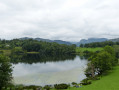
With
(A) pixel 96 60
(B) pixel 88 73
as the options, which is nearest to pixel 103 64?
(A) pixel 96 60

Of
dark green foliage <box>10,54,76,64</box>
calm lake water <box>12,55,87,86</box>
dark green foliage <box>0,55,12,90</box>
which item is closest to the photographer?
dark green foliage <box>0,55,12,90</box>

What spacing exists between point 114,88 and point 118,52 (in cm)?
9337

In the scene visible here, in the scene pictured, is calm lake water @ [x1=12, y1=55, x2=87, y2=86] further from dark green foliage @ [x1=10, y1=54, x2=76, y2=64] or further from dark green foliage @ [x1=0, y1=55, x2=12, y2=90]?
dark green foliage @ [x1=10, y1=54, x2=76, y2=64]

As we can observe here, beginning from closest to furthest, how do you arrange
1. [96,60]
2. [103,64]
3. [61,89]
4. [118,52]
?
[61,89] < [103,64] < [96,60] < [118,52]

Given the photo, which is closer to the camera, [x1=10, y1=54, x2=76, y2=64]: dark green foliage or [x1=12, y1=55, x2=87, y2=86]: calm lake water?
[x1=12, y1=55, x2=87, y2=86]: calm lake water

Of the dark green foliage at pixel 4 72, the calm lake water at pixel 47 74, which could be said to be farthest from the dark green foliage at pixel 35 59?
the dark green foliage at pixel 4 72

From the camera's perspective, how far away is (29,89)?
1352 inches

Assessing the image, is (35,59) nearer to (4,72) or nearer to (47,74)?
(47,74)

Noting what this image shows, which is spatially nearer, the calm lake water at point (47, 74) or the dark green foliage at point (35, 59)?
the calm lake water at point (47, 74)

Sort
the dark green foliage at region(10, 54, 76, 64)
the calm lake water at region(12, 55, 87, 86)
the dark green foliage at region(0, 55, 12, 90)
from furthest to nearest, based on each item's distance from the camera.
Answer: the dark green foliage at region(10, 54, 76, 64) < the calm lake water at region(12, 55, 87, 86) < the dark green foliage at region(0, 55, 12, 90)

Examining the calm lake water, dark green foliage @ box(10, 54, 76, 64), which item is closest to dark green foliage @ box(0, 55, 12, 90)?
the calm lake water

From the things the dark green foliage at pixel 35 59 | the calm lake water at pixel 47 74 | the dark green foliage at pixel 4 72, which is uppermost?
the dark green foliage at pixel 4 72

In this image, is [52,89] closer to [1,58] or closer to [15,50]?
[1,58]

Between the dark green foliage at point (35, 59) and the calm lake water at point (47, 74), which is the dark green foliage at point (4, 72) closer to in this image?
the calm lake water at point (47, 74)
